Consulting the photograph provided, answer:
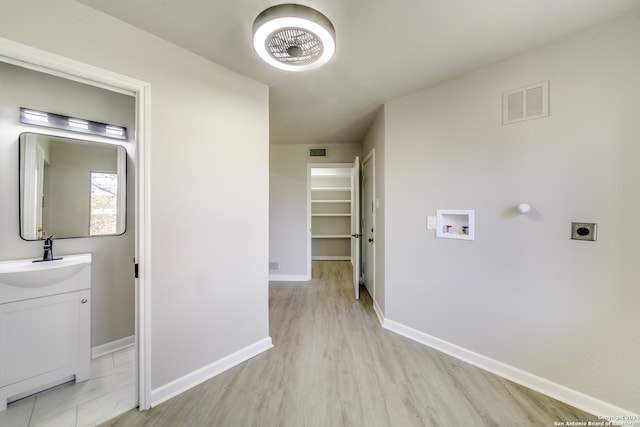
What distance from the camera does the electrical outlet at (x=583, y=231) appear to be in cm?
150

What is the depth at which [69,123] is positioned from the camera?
198cm

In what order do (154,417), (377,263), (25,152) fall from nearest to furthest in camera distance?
(154,417), (25,152), (377,263)

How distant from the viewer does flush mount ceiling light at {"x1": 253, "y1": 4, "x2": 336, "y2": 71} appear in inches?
48.4

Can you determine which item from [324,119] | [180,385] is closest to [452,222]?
[324,119]

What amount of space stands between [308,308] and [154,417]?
6.17 ft

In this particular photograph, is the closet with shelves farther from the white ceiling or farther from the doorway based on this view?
the white ceiling

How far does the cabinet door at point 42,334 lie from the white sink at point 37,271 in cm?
14

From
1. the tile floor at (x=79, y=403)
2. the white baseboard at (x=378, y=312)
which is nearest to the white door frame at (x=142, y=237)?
the tile floor at (x=79, y=403)

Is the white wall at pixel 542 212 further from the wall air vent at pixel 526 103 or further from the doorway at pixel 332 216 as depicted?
the doorway at pixel 332 216

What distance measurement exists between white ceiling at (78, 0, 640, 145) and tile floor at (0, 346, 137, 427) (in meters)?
2.50

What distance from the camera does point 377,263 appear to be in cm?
299

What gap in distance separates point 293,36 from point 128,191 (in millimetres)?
2151

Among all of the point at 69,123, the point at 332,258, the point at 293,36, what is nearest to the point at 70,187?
the point at 69,123

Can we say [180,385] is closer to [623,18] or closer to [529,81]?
[529,81]
